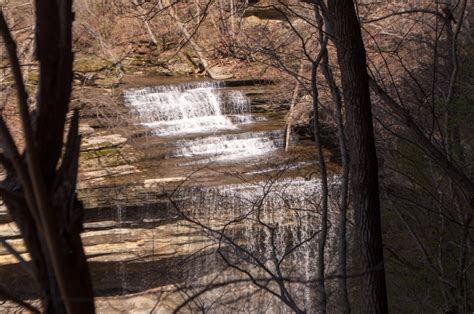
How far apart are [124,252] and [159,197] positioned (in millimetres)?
1218

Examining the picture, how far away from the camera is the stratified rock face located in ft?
33.7

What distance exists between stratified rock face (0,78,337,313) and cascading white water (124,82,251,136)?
0.03m

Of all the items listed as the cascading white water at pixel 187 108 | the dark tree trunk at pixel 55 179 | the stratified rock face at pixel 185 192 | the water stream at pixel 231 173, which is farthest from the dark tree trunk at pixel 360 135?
the cascading white water at pixel 187 108

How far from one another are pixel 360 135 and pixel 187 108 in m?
12.9

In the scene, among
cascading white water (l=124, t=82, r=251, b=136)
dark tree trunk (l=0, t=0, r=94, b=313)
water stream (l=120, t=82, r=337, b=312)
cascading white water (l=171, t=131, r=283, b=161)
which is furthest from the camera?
cascading white water (l=124, t=82, r=251, b=136)

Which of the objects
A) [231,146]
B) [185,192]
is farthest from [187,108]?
[185,192]

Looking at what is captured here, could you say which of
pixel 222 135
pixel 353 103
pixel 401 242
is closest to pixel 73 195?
pixel 353 103

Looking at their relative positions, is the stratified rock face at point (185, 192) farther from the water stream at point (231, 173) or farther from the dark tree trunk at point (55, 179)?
the dark tree trunk at point (55, 179)

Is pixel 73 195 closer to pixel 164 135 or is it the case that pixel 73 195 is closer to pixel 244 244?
pixel 244 244

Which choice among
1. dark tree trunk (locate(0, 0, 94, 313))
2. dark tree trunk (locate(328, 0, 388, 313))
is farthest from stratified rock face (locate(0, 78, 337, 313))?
dark tree trunk (locate(0, 0, 94, 313))

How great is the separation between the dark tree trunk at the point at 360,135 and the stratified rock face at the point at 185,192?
4.57 metres

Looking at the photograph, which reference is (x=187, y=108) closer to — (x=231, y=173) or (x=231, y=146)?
(x=231, y=146)

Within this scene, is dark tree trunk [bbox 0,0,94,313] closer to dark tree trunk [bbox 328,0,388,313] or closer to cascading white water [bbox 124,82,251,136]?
dark tree trunk [bbox 328,0,388,313]

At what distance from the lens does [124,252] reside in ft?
37.6
